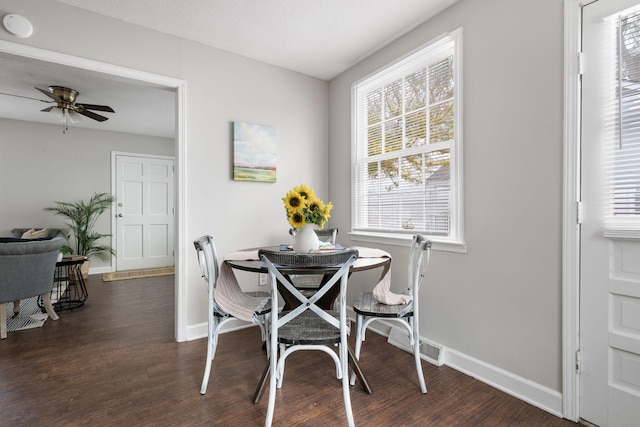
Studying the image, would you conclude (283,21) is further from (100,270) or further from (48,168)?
(100,270)

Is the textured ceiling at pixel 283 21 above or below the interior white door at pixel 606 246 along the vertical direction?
above

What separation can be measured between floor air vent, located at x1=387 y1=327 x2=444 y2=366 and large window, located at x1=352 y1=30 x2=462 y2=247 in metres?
0.80

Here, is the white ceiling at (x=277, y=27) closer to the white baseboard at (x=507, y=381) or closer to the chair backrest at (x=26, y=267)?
the chair backrest at (x=26, y=267)

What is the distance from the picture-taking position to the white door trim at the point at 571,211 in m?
1.59

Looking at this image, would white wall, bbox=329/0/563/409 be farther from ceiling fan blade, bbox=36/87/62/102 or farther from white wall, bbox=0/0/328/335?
ceiling fan blade, bbox=36/87/62/102

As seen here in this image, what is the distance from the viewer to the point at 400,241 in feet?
8.50

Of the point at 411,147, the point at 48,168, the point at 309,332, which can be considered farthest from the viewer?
the point at 48,168

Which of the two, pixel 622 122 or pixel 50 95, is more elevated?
pixel 50 95

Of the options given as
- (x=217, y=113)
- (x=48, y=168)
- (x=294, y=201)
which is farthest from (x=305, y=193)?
(x=48, y=168)

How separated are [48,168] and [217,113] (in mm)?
4299

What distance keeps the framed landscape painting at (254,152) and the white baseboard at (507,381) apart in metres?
2.10

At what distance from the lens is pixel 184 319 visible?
2660 mm

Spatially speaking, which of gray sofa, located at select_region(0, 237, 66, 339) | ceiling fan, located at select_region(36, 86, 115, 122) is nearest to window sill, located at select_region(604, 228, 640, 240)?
gray sofa, located at select_region(0, 237, 66, 339)

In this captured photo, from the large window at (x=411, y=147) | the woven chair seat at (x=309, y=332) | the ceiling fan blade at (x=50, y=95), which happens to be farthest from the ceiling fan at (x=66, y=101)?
the woven chair seat at (x=309, y=332)
